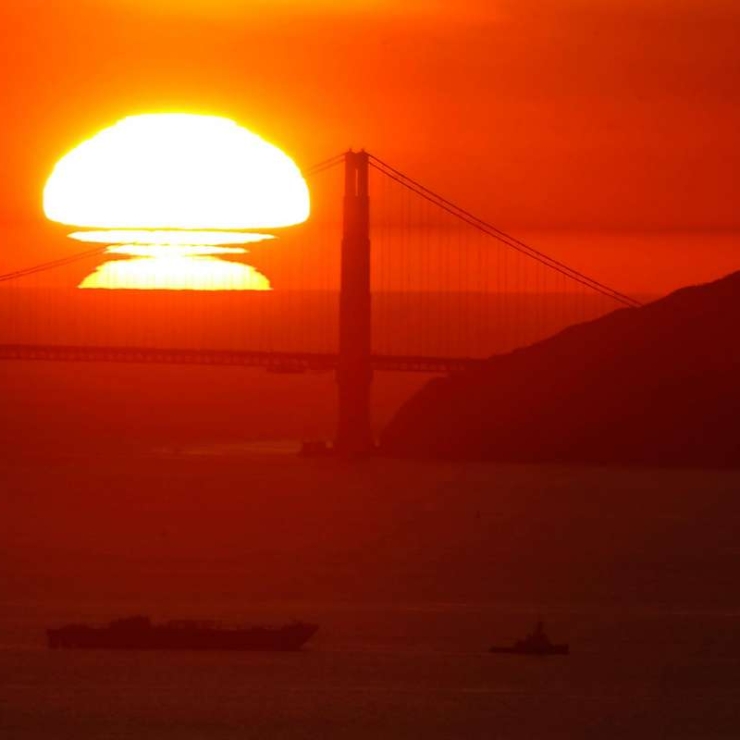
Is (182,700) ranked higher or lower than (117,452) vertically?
lower

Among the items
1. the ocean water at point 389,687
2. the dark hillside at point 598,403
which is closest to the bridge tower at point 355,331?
the dark hillside at point 598,403

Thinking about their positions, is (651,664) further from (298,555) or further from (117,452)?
(117,452)

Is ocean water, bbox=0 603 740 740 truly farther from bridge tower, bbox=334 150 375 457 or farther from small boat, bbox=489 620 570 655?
bridge tower, bbox=334 150 375 457

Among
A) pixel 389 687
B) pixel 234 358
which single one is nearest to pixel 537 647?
pixel 389 687

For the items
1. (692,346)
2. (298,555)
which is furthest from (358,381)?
(298,555)

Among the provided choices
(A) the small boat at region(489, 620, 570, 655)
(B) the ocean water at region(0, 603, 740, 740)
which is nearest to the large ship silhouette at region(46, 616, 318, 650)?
(B) the ocean water at region(0, 603, 740, 740)

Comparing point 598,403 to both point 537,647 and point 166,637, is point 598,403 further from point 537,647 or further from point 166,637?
point 166,637

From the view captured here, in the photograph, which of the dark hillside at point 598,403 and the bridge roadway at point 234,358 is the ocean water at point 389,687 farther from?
the dark hillside at point 598,403
